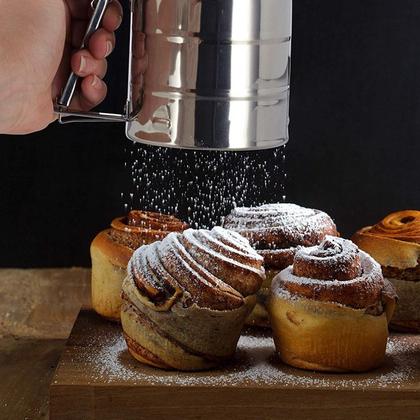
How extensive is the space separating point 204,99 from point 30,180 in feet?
2.99

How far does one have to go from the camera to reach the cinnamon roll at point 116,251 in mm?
1599

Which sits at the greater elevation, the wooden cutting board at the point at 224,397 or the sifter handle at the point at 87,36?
the sifter handle at the point at 87,36

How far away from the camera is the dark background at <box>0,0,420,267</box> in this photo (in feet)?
6.48

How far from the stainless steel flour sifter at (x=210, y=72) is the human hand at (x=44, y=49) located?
133 millimetres

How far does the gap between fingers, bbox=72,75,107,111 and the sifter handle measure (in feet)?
0.05

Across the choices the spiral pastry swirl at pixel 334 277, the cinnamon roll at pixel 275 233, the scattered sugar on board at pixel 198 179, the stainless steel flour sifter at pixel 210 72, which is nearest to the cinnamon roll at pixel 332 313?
the spiral pastry swirl at pixel 334 277

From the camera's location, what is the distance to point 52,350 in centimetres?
169

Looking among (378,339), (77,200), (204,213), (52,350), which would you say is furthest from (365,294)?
(77,200)

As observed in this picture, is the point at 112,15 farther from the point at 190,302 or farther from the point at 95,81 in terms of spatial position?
the point at 190,302

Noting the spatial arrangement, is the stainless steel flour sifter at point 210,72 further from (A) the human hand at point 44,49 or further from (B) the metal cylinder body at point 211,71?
(A) the human hand at point 44,49

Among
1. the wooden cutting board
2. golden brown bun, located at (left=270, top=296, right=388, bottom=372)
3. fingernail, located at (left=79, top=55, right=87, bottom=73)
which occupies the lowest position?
the wooden cutting board

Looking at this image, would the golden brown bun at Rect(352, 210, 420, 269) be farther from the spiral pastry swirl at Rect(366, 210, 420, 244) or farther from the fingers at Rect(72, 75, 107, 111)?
the fingers at Rect(72, 75, 107, 111)

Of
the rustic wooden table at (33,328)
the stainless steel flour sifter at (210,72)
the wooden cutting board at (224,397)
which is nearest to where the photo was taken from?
the stainless steel flour sifter at (210,72)

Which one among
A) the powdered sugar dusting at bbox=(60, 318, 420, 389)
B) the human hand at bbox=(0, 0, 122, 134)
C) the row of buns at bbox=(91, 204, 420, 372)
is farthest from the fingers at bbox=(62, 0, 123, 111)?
the powdered sugar dusting at bbox=(60, 318, 420, 389)
